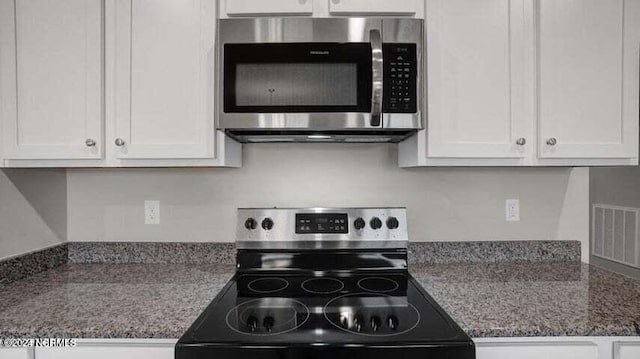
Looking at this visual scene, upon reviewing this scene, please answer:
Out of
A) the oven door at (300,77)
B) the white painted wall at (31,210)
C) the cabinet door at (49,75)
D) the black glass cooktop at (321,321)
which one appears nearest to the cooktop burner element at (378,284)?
the black glass cooktop at (321,321)

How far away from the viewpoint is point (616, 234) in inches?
142

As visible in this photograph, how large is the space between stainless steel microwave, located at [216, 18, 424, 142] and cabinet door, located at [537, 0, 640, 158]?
0.52 m

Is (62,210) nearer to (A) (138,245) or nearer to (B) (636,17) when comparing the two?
(A) (138,245)

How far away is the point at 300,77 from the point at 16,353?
124cm

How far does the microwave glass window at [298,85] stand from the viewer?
1.39 metres

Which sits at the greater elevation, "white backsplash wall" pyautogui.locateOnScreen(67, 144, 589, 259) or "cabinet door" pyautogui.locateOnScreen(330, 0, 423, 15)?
"cabinet door" pyautogui.locateOnScreen(330, 0, 423, 15)

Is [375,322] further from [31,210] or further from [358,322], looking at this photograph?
[31,210]

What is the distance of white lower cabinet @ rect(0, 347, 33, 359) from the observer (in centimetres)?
107

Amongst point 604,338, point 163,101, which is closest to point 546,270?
point 604,338

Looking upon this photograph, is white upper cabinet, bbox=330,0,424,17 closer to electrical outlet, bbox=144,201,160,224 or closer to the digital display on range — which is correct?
the digital display on range

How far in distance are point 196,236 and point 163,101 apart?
2.23 feet

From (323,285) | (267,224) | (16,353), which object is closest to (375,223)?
(323,285)

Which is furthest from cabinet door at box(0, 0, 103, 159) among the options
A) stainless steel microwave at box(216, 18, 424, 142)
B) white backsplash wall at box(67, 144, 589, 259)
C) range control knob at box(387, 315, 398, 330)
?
range control knob at box(387, 315, 398, 330)

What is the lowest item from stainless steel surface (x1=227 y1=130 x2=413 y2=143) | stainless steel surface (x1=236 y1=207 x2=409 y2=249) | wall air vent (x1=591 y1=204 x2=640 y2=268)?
wall air vent (x1=591 y1=204 x2=640 y2=268)
